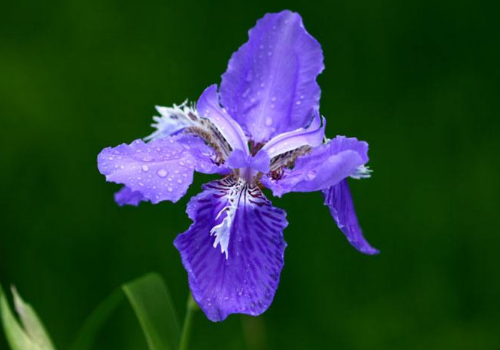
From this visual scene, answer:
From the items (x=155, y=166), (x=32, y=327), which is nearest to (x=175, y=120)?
(x=155, y=166)

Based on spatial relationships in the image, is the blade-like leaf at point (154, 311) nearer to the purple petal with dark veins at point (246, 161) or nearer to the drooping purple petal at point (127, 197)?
the drooping purple petal at point (127, 197)

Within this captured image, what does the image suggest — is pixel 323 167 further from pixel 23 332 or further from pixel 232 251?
pixel 23 332

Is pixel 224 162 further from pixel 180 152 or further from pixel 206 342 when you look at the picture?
pixel 206 342

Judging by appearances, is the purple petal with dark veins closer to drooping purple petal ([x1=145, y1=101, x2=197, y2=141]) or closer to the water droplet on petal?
the water droplet on petal

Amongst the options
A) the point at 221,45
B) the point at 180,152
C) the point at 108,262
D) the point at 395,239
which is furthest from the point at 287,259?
the point at 180,152

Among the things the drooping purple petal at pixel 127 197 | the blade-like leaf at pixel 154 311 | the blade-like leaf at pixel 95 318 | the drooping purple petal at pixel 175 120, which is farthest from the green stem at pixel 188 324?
the drooping purple petal at pixel 175 120
